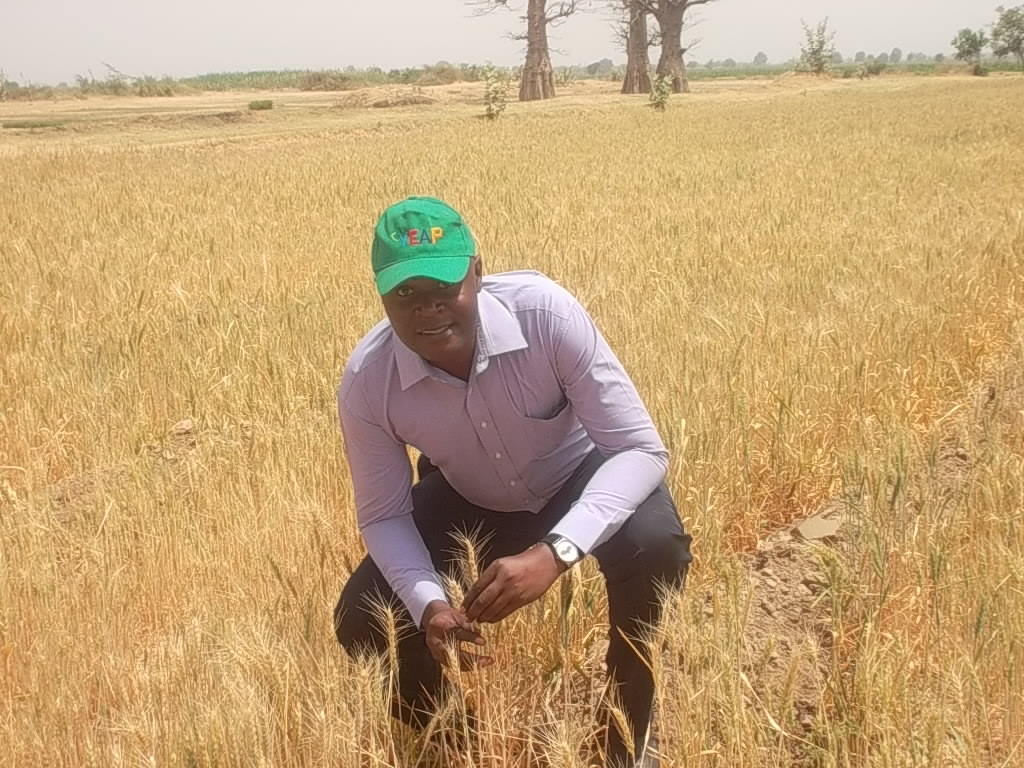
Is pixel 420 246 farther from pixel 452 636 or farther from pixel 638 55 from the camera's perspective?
pixel 638 55

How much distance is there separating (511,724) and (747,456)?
→ 111 cm

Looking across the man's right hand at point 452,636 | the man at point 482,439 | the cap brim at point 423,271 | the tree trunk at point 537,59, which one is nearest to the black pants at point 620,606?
the man at point 482,439

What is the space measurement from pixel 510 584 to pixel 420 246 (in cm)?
63

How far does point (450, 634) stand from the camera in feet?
5.59

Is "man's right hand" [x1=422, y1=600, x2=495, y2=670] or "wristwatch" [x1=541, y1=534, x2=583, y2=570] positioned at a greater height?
"wristwatch" [x1=541, y1=534, x2=583, y2=570]

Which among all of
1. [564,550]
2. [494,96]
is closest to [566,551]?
[564,550]

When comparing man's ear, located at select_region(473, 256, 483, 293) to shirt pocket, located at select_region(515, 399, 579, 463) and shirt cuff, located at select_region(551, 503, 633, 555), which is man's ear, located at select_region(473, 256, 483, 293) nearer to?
shirt pocket, located at select_region(515, 399, 579, 463)

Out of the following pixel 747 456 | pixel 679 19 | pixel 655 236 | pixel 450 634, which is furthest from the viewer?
pixel 679 19

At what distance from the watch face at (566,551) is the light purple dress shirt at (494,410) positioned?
159 millimetres

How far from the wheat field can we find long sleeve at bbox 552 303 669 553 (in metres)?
0.24

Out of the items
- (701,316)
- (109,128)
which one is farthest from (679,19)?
(701,316)

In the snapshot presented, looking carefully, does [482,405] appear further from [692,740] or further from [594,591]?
[692,740]

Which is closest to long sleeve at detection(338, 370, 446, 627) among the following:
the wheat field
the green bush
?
the wheat field

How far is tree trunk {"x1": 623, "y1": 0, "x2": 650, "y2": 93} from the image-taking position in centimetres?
3738
